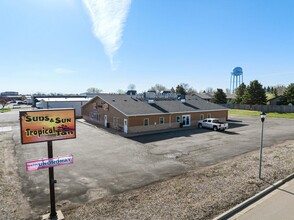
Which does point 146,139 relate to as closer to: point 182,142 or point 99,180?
point 182,142

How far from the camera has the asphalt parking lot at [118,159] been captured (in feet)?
37.8

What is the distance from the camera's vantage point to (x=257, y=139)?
24266 millimetres

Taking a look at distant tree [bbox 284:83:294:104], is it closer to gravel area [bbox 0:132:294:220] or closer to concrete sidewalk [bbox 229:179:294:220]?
gravel area [bbox 0:132:294:220]

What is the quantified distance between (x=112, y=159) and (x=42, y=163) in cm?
886

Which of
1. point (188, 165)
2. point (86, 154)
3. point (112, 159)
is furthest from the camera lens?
point (86, 154)

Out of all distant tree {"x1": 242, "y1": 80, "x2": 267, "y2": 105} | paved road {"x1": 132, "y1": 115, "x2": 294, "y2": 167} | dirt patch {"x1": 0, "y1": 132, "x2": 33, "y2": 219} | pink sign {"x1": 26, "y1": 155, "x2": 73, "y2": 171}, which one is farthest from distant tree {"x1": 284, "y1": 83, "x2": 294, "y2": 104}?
pink sign {"x1": 26, "y1": 155, "x2": 73, "y2": 171}

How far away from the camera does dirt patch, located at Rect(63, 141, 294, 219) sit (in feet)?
28.0

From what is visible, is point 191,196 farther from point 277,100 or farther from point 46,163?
point 277,100

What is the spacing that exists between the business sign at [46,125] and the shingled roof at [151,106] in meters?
19.7

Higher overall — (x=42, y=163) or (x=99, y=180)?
(x=42, y=163)

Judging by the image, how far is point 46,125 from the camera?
26.9ft

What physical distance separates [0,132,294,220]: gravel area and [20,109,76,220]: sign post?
5.71ft

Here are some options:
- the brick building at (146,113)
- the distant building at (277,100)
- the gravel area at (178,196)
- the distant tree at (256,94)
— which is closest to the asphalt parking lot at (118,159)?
the gravel area at (178,196)

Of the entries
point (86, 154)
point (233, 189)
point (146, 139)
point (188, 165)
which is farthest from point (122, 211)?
point (146, 139)
